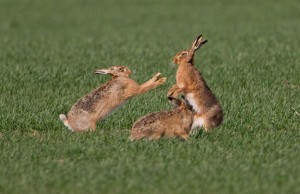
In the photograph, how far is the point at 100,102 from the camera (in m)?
11.0

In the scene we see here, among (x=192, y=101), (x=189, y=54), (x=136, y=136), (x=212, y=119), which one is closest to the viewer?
(x=136, y=136)

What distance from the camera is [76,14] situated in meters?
34.6

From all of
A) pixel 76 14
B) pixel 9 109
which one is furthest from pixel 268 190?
pixel 76 14

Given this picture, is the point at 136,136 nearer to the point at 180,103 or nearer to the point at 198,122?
the point at 180,103

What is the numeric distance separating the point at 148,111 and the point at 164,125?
2225mm

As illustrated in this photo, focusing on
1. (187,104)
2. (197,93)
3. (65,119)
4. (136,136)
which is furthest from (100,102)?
(197,93)

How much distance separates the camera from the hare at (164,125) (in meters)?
10.1

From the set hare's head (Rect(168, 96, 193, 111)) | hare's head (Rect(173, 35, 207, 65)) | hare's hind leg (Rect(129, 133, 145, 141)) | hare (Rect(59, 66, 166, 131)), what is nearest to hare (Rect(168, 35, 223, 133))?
hare's head (Rect(173, 35, 207, 65))

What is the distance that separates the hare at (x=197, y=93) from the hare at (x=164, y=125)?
0.28 m

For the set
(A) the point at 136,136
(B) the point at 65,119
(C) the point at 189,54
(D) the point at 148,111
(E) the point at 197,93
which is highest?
(C) the point at 189,54

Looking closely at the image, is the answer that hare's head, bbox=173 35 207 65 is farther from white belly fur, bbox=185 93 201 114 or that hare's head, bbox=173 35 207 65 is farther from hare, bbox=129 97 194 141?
hare, bbox=129 97 194 141

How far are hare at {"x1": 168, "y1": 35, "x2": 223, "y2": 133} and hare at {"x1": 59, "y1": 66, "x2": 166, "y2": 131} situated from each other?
38 centimetres

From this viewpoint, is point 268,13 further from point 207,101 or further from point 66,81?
point 207,101

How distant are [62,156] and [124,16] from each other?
23342 mm
